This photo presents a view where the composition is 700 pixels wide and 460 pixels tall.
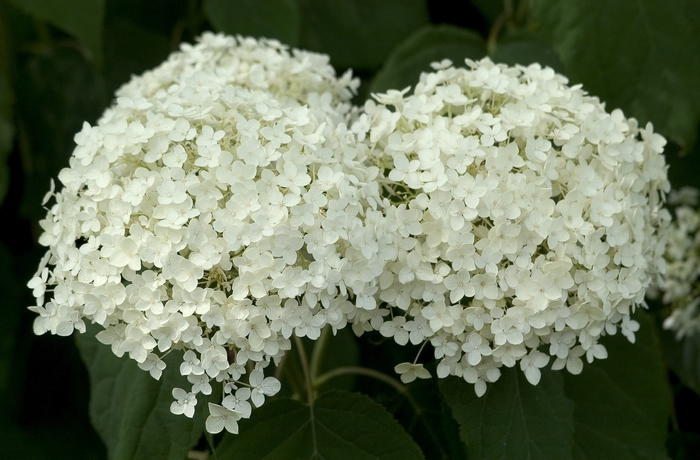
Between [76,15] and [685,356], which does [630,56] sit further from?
[76,15]

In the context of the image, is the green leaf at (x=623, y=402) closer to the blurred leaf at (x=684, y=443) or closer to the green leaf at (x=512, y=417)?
the green leaf at (x=512, y=417)

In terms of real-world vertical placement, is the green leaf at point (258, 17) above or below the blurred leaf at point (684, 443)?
above

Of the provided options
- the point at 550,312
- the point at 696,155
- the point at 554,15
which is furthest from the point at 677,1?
the point at 550,312

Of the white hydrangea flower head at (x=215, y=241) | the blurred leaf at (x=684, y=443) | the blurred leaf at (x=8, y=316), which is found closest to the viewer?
the white hydrangea flower head at (x=215, y=241)

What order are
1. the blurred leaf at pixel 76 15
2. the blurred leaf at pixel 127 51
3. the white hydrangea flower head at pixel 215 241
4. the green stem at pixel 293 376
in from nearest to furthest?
the white hydrangea flower head at pixel 215 241 → the green stem at pixel 293 376 → the blurred leaf at pixel 76 15 → the blurred leaf at pixel 127 51

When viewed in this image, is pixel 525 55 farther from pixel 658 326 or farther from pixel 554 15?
pixel 658 326

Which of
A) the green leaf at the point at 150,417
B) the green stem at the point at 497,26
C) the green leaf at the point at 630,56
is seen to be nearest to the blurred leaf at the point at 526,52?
the green stem at the point at 497,26
